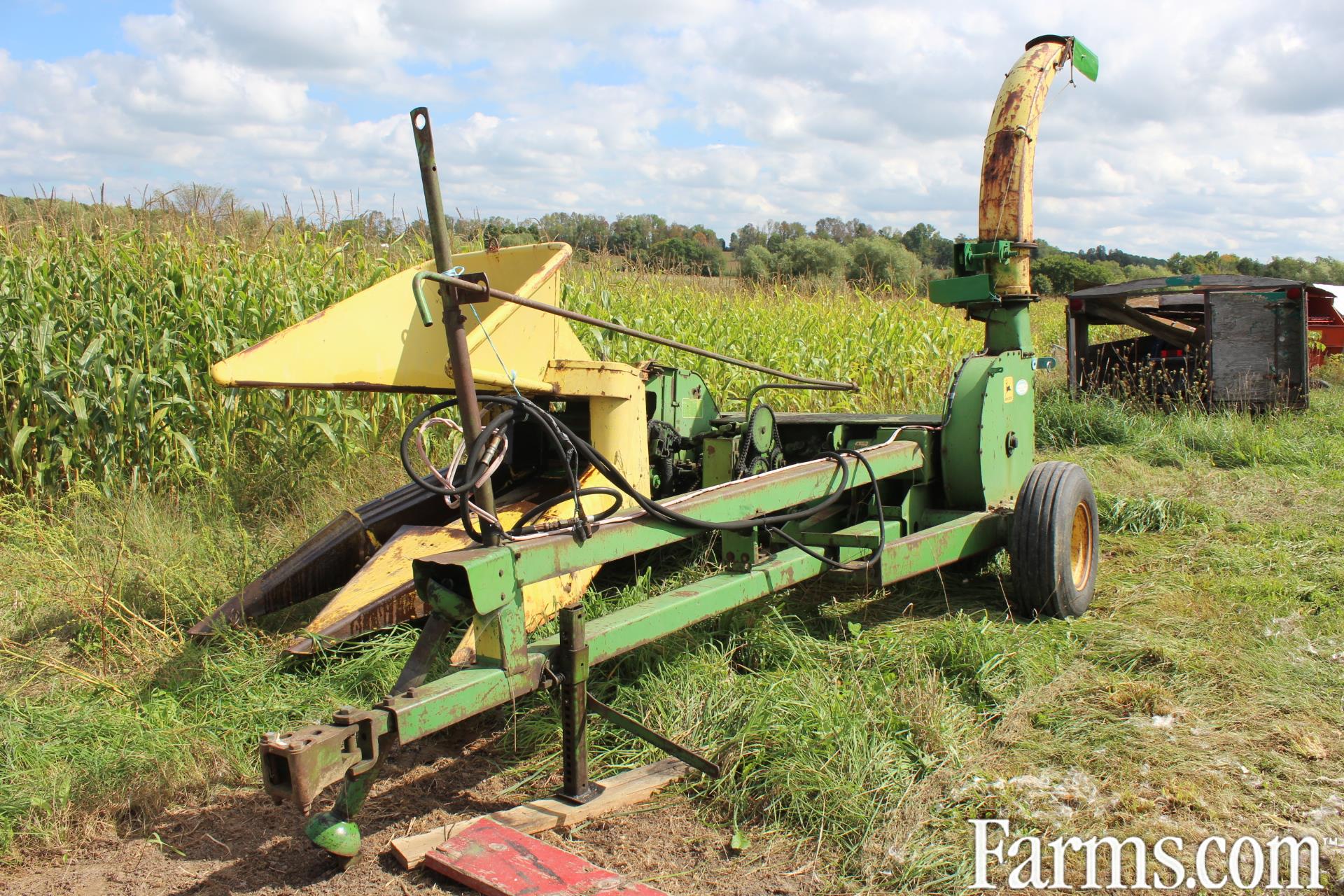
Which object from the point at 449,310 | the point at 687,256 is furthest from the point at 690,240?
the point at 449,310

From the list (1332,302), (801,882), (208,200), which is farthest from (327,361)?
(1332,302)

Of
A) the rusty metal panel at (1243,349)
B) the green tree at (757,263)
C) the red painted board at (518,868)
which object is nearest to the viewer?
the red painted board at (518,868)

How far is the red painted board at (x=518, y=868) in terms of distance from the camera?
2.83 metres

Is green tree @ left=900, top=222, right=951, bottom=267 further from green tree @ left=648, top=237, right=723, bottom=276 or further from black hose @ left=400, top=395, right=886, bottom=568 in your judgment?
black hose @ left=400, top=395, right=886, bottom=568

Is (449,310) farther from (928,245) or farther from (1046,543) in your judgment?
(928,245)

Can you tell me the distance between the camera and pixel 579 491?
3342mm

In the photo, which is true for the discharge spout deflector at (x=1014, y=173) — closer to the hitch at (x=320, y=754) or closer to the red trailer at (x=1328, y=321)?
the hitch at (x=320, y=754)

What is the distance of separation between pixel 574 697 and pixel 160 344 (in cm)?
475

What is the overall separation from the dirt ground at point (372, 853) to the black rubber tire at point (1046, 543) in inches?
83.4

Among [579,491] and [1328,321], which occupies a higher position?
[579,491]

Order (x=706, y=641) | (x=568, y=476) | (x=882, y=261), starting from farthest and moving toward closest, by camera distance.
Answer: (x=882, y=261)
(x=706, y=641)
(x=568, y=476)

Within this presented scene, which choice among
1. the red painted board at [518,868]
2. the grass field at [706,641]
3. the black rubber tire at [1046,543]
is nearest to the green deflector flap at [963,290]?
the black rubber tire at [1046,543]

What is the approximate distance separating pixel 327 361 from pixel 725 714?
2.21 metres

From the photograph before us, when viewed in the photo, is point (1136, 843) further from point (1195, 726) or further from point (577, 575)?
point (577, 575)
